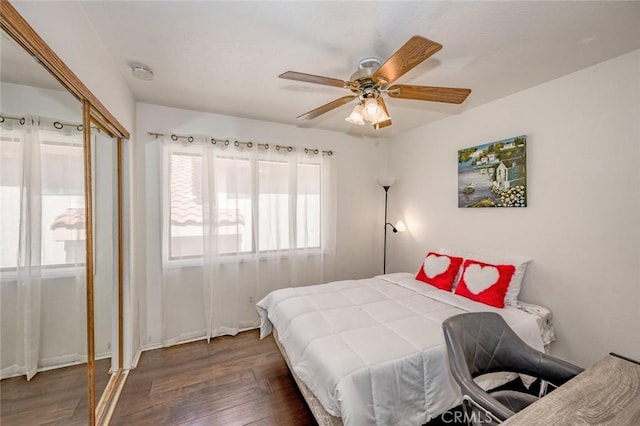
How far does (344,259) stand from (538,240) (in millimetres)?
2242

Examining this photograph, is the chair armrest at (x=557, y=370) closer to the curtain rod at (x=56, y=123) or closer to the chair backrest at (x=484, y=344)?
the chair backrest at (x=484, y=344)

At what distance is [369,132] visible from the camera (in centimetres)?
380

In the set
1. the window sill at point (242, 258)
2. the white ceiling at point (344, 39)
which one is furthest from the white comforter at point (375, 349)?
the white ceiling at point (344, 39)

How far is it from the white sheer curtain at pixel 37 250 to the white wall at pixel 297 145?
1.40m

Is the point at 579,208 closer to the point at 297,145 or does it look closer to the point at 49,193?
the point at 297,145

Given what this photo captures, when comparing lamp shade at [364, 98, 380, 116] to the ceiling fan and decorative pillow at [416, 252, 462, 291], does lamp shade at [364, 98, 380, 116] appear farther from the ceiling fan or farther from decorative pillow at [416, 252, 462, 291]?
decorative pillow at [416, 252, 462, 291]

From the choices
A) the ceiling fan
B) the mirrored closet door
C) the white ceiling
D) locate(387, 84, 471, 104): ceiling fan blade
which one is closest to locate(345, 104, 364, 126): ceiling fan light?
the ceiling fan

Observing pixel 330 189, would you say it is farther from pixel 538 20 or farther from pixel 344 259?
pixel 538 20

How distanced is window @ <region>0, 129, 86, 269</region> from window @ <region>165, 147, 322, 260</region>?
56.1 inches

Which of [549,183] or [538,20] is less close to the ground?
[538,20]

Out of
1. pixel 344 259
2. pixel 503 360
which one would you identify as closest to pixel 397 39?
pixel 503 360

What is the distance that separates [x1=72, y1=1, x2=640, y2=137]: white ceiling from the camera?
143cm

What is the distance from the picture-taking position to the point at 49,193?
4.03 ft

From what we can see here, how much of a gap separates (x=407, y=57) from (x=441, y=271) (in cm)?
218
